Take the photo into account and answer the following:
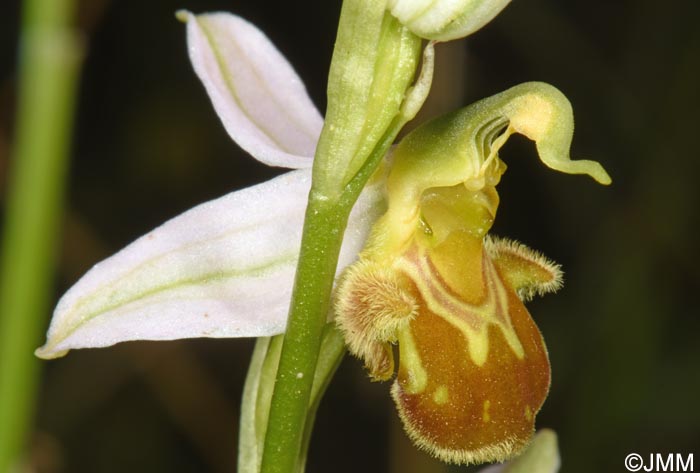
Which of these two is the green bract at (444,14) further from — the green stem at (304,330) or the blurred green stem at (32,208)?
the blurred green stem at (32,208)

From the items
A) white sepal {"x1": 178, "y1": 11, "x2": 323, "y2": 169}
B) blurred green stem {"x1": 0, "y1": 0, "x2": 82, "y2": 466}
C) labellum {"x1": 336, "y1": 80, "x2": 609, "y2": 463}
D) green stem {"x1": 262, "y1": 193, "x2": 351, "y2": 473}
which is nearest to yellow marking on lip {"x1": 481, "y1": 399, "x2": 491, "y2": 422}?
labellum {"x1": 336, "y1": 80, "x2": 609, "y2": 463}

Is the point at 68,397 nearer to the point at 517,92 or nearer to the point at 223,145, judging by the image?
the point at 223,145

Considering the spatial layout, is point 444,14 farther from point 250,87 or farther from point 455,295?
point 250,87

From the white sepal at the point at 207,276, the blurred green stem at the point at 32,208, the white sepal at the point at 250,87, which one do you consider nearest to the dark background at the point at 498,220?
the blurred green stem at the point at 32,208

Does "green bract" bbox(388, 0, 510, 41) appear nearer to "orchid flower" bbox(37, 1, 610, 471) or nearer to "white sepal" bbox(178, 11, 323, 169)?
"orchid flower" bbox(37, 1, 610, 471)

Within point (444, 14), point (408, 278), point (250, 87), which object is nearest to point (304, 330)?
point (408, 278)
